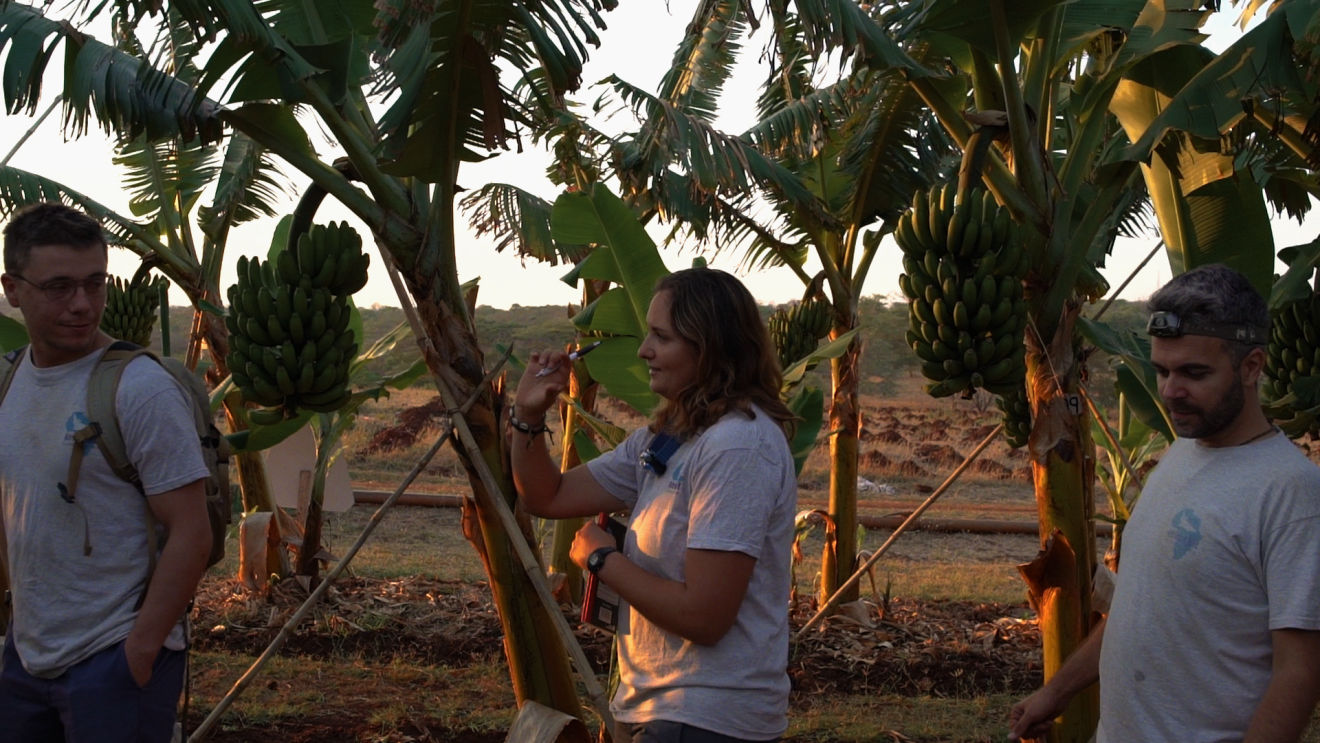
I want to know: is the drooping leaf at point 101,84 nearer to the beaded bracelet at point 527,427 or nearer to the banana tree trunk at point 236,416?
the beaded bracelet at point 527,427

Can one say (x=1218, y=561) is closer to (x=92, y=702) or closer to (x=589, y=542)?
(x=589, y=542)

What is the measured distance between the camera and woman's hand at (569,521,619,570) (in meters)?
2.42

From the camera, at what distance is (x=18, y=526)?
2.70 meters

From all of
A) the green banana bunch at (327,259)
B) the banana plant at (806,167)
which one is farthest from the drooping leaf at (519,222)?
the green banana bunch at (327,259)

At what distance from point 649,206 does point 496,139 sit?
11.8 ft

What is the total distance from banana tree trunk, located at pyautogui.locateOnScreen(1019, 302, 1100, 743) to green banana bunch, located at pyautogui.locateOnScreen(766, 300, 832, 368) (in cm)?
341

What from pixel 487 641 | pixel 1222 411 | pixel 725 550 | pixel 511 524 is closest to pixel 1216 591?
pixel 1222 411

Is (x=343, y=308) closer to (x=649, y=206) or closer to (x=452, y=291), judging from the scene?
(x=452, y=291)

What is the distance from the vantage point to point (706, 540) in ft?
7.27

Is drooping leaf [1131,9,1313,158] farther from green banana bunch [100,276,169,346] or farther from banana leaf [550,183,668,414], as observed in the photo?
green banana bunch [100,276,169,346]

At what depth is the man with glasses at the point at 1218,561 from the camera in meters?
2.03

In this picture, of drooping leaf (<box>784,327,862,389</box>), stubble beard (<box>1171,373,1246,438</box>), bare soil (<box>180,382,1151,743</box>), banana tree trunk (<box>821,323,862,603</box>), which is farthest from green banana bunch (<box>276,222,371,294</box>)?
banana tree trunk (<box>821,323,862,603</box>)

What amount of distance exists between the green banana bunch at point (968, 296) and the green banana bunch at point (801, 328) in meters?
3.73

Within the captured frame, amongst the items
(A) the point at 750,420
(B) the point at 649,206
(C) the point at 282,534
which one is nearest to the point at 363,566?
(C) the point at 282,534
